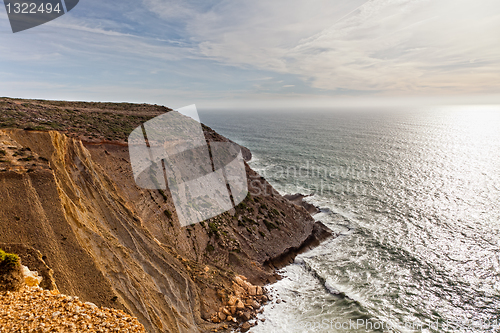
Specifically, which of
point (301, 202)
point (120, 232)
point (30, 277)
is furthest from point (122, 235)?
point (301, 202)

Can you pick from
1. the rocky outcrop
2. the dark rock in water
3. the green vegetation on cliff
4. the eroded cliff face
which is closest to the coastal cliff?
the eroded cliff face

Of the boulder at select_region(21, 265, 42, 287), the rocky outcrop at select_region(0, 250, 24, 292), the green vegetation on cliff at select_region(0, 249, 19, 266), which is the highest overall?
the green vegetation on cliff at select_region(0, 249, 19, 266)

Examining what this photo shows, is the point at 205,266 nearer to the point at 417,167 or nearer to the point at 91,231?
the point at 91,231

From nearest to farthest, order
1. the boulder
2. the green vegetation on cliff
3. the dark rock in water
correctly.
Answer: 1. the green vegetation on cliff
2. the boulder
3. the dark rock in water

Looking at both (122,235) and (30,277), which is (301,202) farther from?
(30,277)

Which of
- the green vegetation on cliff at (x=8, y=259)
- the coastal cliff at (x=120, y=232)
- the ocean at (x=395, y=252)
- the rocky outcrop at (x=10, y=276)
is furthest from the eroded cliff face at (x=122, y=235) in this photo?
the ocean at (x=395, y=252)

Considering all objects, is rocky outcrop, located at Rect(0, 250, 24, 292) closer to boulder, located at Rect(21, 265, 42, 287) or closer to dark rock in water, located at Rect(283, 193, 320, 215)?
boulder, located at Rect(21, 265, 42, 287)

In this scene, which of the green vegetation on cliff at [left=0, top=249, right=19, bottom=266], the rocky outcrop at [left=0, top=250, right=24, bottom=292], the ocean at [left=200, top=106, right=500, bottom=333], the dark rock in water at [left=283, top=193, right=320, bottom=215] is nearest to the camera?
the rocky outcrop at [left=0, top=250, right=24, bottom=292]

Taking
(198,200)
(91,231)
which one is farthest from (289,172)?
(91,231)
